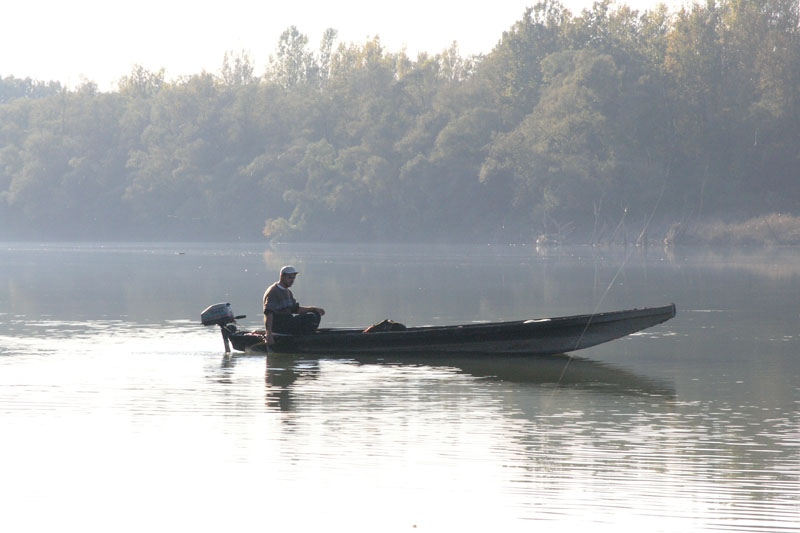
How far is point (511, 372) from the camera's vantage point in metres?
19.3

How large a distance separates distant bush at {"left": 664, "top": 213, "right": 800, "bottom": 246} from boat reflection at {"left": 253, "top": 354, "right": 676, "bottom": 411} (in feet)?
219

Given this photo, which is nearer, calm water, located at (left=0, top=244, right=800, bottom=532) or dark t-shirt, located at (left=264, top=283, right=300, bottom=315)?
calm water, located at (left=0, top=244, right=800, bottom=532)

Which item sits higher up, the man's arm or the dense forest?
the dense forest

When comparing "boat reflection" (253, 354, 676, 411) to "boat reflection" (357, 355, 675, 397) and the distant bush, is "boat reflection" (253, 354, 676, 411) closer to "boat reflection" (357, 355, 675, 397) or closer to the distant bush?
"boat reflection" (357, 355, 675, 397)

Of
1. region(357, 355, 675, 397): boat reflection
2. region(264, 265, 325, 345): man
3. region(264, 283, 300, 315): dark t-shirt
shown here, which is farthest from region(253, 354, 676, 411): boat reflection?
region(264, 283, 300, 315): dark t-shirt

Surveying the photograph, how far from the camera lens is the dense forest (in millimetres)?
89938

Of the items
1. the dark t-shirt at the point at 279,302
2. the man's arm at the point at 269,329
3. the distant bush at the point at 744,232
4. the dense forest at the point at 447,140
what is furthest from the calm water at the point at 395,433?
the dense forest at the point at 447,140

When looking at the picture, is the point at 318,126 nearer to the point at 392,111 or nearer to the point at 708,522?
the point at 392,111

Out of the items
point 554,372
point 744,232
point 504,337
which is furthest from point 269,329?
point 744,232

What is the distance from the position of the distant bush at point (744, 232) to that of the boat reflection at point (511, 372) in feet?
219

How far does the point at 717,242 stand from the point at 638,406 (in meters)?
73.5

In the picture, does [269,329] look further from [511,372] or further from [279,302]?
[511,372]

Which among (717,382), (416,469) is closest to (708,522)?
(416,469)

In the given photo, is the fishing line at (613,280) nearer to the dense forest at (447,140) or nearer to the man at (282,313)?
the dense forest at (447,140)
